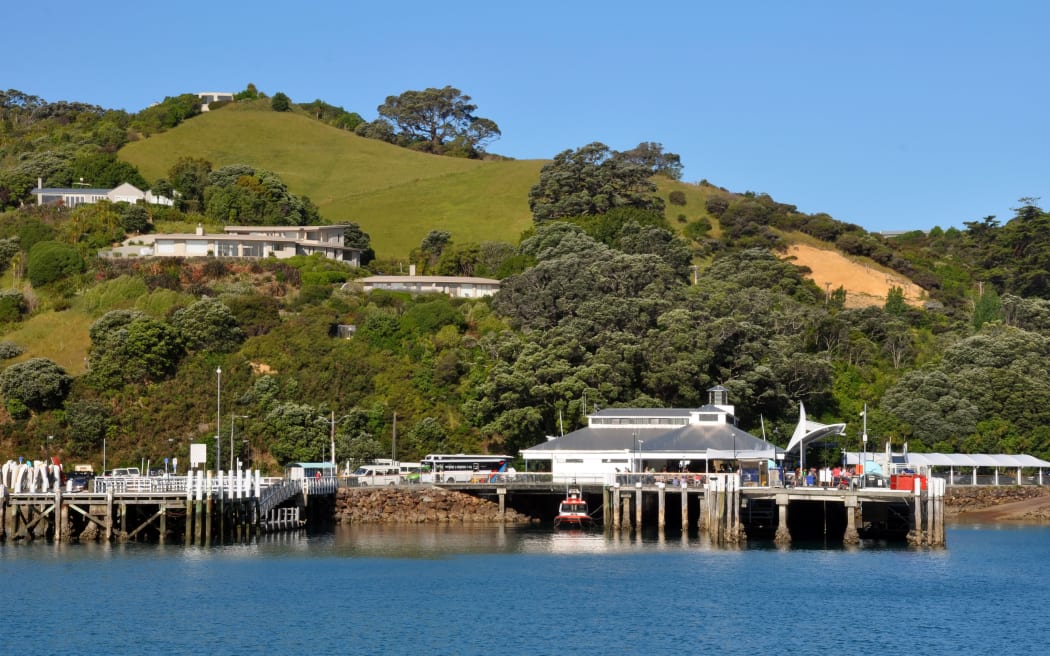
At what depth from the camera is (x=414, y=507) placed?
8538 cm

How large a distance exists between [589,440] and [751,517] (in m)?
12.5

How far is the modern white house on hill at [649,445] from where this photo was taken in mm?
81562

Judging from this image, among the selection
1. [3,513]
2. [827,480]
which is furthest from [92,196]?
[827,480]

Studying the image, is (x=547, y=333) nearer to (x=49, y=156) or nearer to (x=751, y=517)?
(x=751, y=517)

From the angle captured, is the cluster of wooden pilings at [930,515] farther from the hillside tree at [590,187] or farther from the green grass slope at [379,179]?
the green grass slope at [379,179]

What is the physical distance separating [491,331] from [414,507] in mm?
29089

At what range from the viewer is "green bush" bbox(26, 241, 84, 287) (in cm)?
12800

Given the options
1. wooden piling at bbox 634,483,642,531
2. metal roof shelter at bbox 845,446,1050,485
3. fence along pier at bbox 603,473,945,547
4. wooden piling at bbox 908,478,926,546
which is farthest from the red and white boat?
metal roof shelter at bbox 845,446,1050,485

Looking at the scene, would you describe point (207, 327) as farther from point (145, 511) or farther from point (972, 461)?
point (972, 461)

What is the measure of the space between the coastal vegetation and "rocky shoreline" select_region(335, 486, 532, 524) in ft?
32.7

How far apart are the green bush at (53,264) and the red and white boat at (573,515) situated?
6543 cm

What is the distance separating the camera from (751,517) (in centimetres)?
7838

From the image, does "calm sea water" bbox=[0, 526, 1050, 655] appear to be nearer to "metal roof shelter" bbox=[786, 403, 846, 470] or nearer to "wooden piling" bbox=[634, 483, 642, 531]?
"wooden piling" bbox=[634, 483, 642, 531]

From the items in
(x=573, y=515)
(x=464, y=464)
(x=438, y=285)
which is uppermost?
(x=438, y=285)
